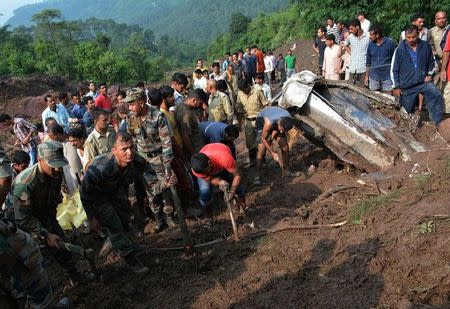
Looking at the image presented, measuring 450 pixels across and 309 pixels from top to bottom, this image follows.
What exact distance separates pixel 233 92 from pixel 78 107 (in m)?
4.16

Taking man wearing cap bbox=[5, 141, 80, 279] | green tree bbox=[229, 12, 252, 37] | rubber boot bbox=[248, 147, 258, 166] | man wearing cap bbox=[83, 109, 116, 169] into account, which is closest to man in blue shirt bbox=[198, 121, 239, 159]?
rubber boot bbox=[248, 147, 258, 166]

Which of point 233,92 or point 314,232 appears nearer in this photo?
point 314,232

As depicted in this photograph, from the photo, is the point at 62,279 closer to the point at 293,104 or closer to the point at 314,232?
the point at 314,232

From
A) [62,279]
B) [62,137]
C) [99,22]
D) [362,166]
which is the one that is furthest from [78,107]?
[99,22]

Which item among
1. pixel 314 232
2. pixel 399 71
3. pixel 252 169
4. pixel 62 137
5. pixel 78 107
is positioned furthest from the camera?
pixel 78 107

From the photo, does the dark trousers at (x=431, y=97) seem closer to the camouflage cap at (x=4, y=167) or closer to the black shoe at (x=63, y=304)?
the black shoe at (x=63, y=304)

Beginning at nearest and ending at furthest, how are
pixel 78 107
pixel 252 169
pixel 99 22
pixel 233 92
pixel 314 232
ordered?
1. pixel 314 232
2. pixel 252 169
3. pixel 78 107
4. pixel 233 92
5. pixel 99 22

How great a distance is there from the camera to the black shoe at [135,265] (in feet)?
14.8

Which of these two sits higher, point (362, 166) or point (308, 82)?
point (308, 82)

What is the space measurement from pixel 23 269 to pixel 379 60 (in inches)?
259

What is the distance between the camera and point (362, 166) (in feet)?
19.7

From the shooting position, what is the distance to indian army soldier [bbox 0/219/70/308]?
9.74 ft

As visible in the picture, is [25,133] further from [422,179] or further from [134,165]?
[422,179]

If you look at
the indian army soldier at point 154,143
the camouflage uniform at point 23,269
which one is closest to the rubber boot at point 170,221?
the indian army soldier at point 154,143
